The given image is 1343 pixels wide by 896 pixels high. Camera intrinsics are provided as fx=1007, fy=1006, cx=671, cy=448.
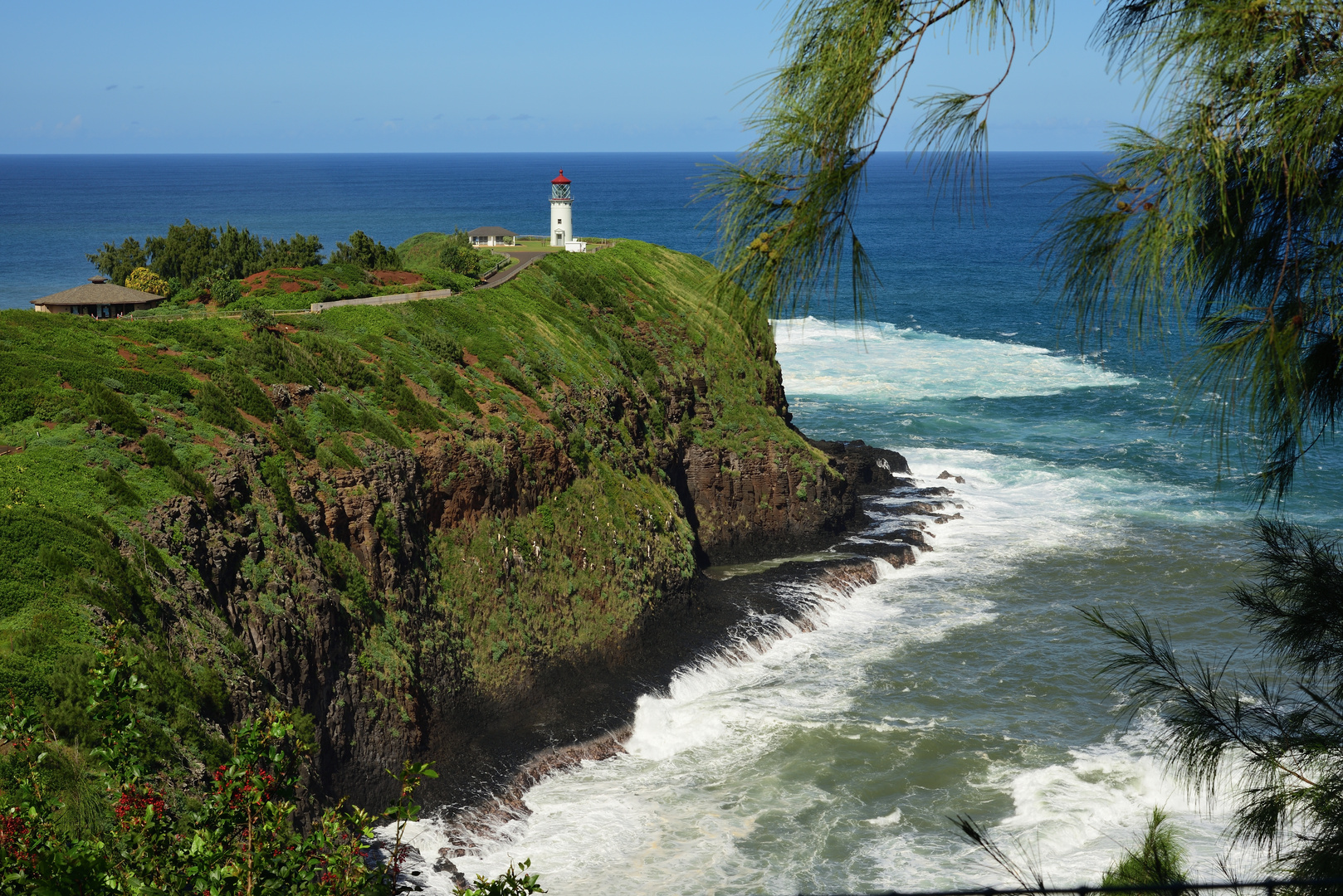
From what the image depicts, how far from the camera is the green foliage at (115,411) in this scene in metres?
23.1

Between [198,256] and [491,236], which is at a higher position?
[491,236]

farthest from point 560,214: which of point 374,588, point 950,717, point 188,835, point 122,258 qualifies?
point 188,835

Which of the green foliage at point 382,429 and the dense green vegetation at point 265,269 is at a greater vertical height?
the dense green vegetation at point 265,269

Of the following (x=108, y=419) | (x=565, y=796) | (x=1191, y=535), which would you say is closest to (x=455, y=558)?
(x=565, y=796)

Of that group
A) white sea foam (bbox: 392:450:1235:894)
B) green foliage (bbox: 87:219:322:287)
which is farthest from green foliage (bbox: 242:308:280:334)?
green foliage (bbox: 87:219:322:287)

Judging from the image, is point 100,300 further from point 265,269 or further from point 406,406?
point 406,406

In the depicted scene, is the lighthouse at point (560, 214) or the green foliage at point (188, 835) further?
the lighthouse at point (560, 214)

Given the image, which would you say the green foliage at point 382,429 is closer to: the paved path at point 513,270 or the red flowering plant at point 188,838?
the paved path at point 513,270

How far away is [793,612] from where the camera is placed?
35.0 m

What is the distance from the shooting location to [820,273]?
→ 6.47 meters

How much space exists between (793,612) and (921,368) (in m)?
44.0

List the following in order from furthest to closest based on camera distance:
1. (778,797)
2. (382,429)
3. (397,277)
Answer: (397,277)
(382,429)
(778,797)

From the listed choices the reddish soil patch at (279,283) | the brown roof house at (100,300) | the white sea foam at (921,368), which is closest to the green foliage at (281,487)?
the reddish soil patch at (279,283)

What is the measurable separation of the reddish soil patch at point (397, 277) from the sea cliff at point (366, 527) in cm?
418
